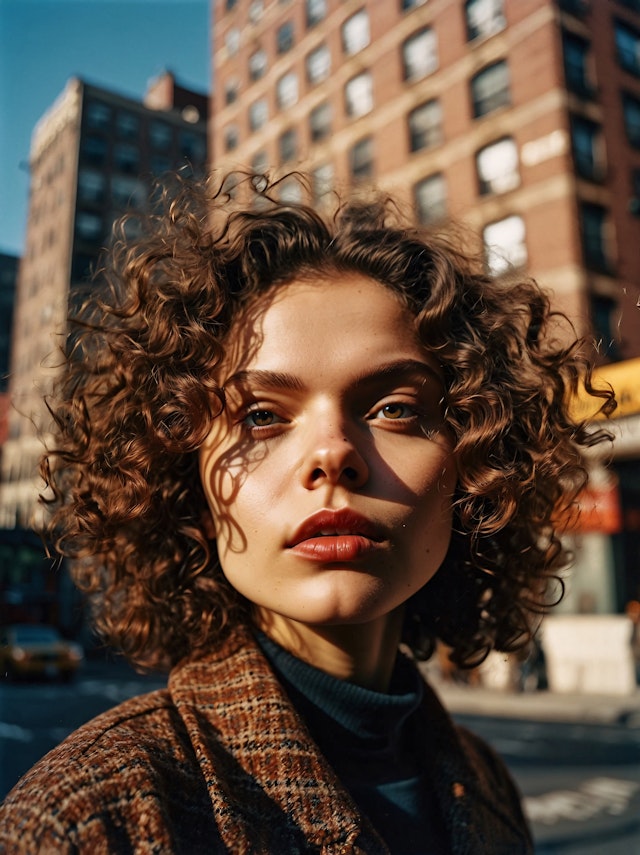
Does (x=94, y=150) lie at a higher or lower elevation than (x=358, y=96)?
lower

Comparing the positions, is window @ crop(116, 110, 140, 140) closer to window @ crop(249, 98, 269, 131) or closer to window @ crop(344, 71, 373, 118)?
window @ crop(249, 98, 269, 131)

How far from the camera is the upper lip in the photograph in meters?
0.90

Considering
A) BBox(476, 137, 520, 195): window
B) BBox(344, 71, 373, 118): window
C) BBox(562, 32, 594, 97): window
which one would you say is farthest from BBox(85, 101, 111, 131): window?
BBox(562, 32, 594, 97): window

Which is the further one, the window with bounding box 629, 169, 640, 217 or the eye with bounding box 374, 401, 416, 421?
the window with bounding box 629, 169, 640, 217

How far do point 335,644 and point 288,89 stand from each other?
139cm

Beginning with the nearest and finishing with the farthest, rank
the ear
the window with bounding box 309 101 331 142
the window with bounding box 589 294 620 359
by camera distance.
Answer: the ear → the window with bounding box 589 294 620 359 → the window with bounding box 309 101 331 142

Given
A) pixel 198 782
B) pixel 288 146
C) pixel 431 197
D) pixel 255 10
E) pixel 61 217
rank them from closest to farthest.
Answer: pixel 198 782 → pixel 61 217 → pixel 255 10 → pixel 288 146 → pixel 431 197

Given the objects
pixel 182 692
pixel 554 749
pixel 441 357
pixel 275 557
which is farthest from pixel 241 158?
pixel 554 749

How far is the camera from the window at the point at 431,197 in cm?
161

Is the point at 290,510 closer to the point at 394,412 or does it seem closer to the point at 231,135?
the point at 394,412

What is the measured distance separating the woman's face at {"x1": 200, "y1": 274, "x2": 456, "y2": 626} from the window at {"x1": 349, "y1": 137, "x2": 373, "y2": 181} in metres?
0.77

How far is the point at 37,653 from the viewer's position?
3.74ft

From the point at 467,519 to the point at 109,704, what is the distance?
75cm

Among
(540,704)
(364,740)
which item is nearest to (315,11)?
(364,740)
